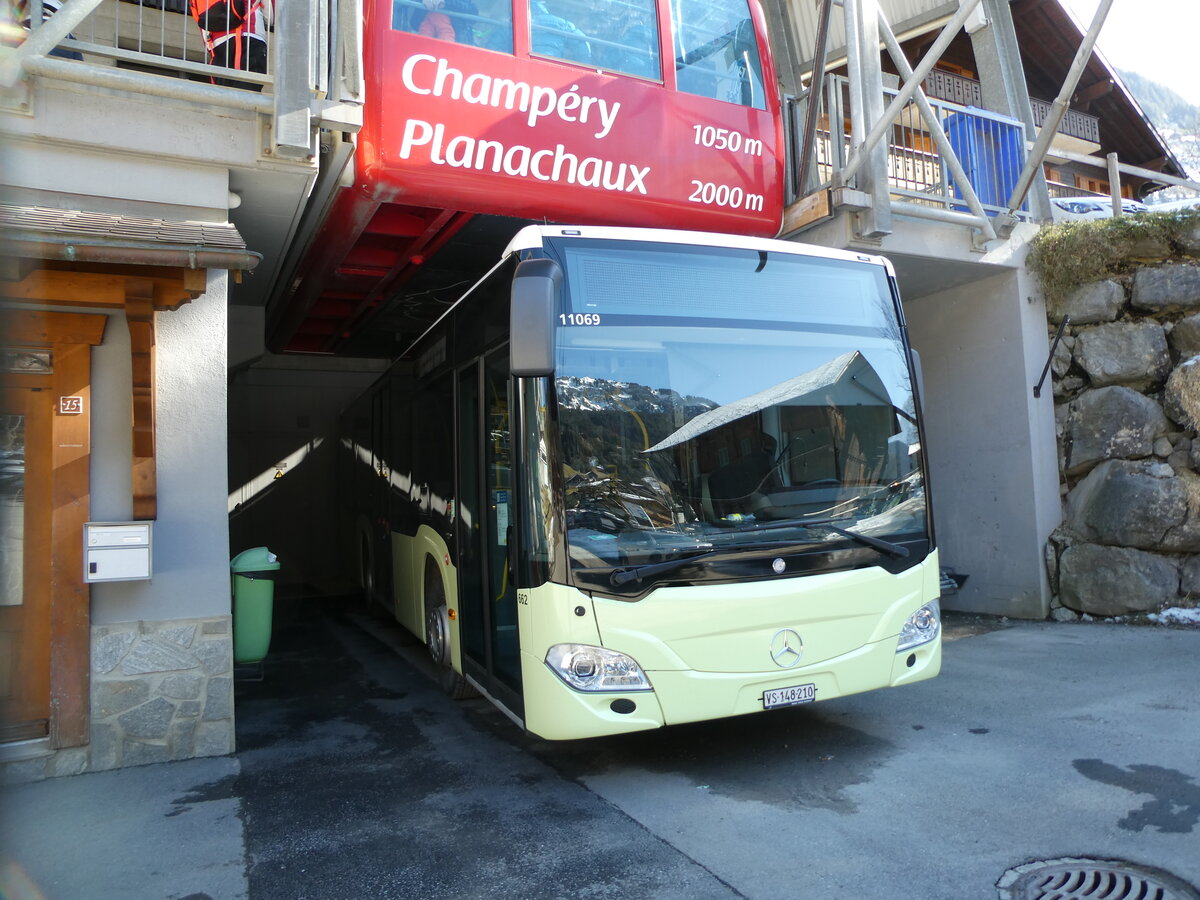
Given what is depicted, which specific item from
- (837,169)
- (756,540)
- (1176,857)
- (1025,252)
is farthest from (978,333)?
(1176,857)

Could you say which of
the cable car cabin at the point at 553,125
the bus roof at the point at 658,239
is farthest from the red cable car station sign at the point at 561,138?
the bus roof at the point at 658,239

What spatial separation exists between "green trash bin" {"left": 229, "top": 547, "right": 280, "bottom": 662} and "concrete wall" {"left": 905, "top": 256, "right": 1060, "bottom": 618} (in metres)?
7.10

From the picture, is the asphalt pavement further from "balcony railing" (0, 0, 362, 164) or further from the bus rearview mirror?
"balcony railing" (0, 0, 362, 164)

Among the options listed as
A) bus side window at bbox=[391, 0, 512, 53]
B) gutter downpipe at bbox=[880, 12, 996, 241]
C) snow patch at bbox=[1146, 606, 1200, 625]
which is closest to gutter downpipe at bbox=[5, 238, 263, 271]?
bus side window at bbox=[391, 0, 512, 53]

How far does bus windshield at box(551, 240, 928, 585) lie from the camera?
4.16m

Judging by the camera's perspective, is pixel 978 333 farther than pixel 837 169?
Yes

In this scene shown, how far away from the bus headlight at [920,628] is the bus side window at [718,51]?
16.0 ft

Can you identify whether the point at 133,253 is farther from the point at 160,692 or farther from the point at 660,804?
the point at 660,804

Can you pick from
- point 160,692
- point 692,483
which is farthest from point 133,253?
point 692,483

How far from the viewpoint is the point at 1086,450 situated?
852 cm

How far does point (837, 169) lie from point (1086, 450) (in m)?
3.80

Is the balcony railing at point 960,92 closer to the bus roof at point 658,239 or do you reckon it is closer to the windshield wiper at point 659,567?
the bus roof at point 658,239

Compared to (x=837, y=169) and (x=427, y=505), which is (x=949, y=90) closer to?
(x=837, y=169)

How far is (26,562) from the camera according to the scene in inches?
195
